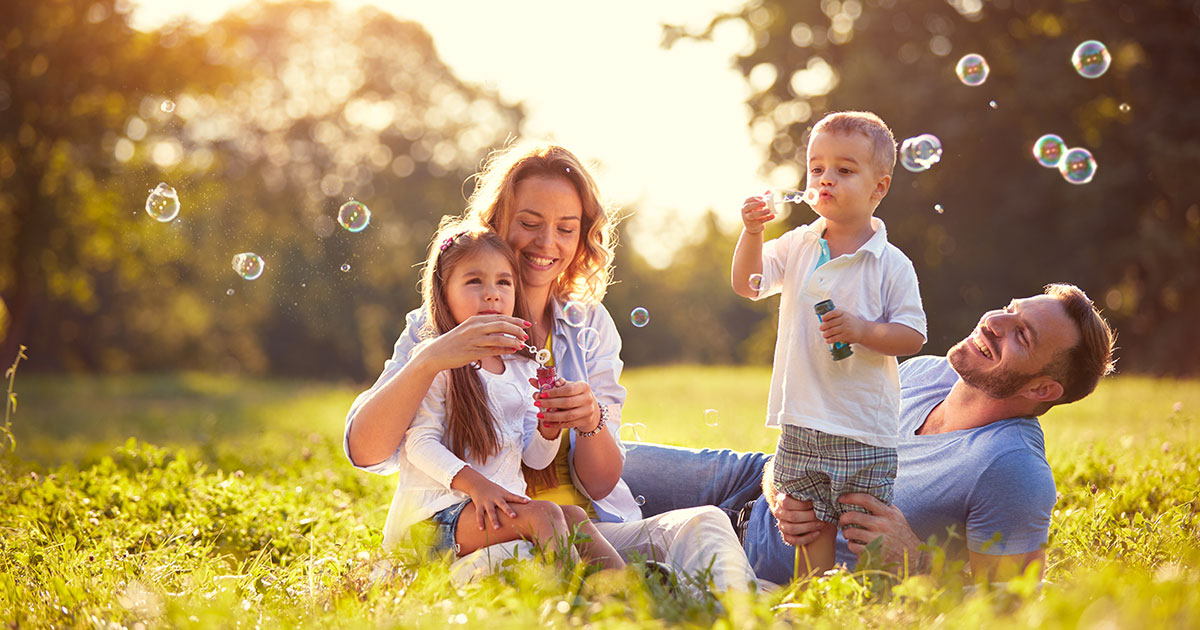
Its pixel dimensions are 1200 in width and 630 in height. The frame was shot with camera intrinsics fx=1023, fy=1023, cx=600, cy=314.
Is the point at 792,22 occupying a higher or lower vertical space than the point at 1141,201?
higher

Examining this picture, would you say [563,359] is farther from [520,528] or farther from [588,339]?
[520,528]

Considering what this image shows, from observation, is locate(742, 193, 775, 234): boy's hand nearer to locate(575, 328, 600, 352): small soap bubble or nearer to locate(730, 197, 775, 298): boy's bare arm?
locate(730, 197, 775, 298): boy's bare arm

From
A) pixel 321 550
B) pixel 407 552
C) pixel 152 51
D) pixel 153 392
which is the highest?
pixel 152 51

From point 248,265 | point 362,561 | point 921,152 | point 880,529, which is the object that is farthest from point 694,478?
point 248,265

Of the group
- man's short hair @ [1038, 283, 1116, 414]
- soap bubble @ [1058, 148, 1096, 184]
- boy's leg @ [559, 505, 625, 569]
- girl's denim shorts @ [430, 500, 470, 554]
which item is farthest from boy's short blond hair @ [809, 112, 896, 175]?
soap bubble @ [1058, 148, 1096, 184]

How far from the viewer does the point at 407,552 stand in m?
2.98

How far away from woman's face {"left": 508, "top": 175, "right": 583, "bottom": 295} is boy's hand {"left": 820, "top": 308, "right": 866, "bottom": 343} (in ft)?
3.46

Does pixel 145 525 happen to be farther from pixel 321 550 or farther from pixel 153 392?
pixel 153 392

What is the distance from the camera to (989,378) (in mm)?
3426

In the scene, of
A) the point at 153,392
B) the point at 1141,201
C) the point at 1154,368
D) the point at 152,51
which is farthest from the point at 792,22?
the point at 153,392

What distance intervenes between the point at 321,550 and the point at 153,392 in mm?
14516

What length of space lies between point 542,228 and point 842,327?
1.16 metres

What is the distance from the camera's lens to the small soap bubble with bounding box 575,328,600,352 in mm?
3717

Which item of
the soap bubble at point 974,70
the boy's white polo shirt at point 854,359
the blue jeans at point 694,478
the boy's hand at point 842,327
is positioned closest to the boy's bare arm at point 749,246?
the boy's white polo shirt at point 854,359
